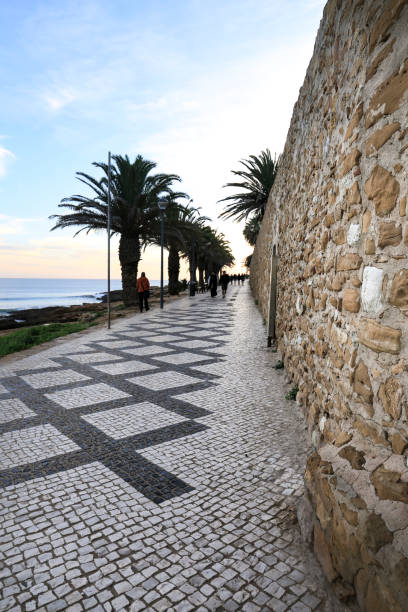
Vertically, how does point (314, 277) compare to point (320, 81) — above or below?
below

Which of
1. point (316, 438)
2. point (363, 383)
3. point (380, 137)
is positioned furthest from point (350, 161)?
point (316, 438)

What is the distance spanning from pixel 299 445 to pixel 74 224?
12875 millimetres

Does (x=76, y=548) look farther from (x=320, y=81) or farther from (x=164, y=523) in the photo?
(x=320, y=81)

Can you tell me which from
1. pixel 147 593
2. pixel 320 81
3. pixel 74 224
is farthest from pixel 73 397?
pixel 74 224

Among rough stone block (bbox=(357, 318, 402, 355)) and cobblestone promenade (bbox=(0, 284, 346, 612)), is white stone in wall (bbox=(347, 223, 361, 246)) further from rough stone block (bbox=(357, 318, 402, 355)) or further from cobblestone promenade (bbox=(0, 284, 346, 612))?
cobblestone promenade (bbox=(0, 284, 346, 612))

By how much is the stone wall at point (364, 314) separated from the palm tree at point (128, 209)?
1199 cm

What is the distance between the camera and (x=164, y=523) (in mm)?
1810

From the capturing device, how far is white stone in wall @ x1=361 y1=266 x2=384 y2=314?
1599 mm

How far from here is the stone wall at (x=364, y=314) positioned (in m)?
1.29

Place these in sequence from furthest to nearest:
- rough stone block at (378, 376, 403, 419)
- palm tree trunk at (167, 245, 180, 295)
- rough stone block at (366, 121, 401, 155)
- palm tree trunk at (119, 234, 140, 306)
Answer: palm tree trunk at (167, 245, 180, 295), palm tree trunk at (119, 234, 140, 306), rough stone block at (366, 121, 401, 155), rough stone block at (378, 376, 403, 419)

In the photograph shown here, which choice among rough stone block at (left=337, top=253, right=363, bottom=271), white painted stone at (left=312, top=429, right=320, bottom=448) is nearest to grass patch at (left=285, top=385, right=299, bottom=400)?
white painted stone at (left=312, top=429, right=320, bottom=448)

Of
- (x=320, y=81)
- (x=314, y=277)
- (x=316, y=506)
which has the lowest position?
(x=316, y=506)

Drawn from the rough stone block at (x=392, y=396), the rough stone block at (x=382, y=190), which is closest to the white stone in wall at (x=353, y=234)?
the rough stone block at (x=382, y=190)

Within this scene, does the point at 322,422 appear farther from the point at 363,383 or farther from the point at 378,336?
the point at 378,336
